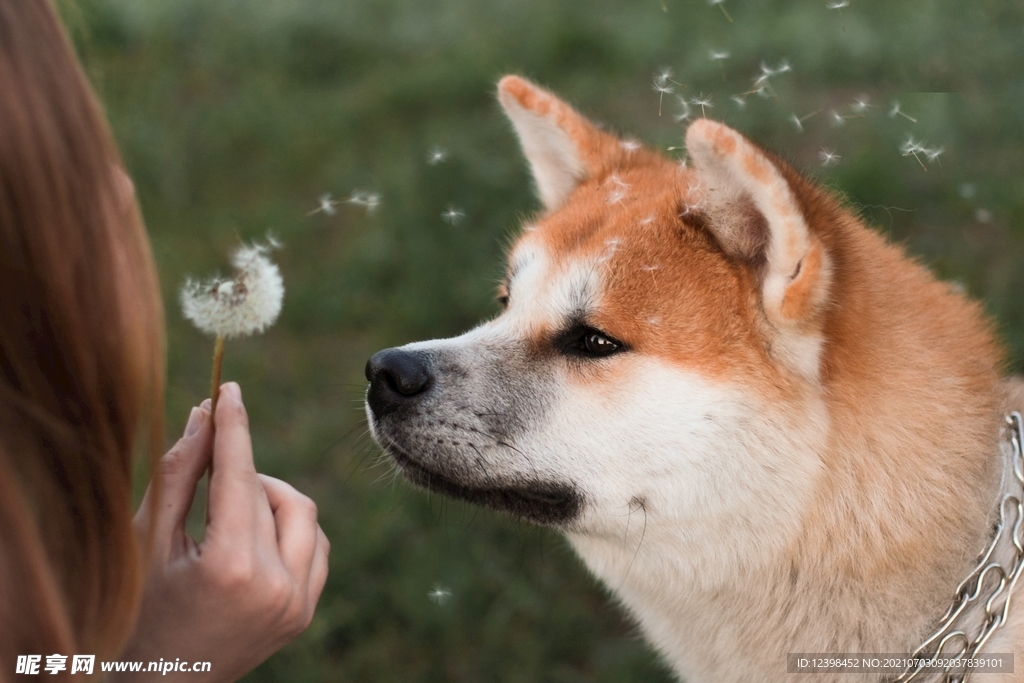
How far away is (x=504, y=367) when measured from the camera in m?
2.58

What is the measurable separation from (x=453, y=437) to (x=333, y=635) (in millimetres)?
1785

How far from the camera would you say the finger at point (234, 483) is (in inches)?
74.2

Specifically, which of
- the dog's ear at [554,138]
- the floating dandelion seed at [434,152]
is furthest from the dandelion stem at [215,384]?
the floating dandelion seed at [434,152]

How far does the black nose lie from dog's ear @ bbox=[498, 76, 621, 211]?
105 centimetres

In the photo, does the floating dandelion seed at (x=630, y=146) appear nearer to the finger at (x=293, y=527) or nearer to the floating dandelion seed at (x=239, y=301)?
the floating dandelion seed at (x=239, y=301)

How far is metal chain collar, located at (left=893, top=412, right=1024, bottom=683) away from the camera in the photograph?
2191 mm

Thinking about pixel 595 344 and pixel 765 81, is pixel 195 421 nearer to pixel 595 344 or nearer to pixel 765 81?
pixel 595 344

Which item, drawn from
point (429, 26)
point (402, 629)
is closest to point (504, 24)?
point (429, 26)

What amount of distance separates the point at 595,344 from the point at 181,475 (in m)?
1.13

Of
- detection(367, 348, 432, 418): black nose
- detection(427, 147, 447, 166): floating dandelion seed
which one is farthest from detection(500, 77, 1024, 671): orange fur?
detection(427, 147, 447, 166): floating dandelion seed

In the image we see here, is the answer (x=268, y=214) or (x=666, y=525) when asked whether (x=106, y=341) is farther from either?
(x=268, y=214)

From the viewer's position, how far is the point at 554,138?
3.20 metres

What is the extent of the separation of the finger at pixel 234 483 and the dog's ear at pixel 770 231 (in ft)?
4.10

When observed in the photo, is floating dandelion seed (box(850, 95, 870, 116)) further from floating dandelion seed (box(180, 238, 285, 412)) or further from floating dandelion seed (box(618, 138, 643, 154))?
floating dandelion seed (box(180, 238, 285, 412))
